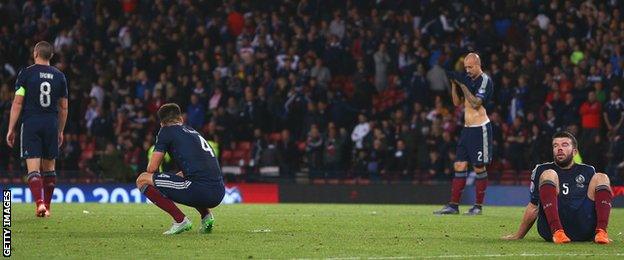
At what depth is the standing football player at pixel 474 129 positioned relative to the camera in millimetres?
18328

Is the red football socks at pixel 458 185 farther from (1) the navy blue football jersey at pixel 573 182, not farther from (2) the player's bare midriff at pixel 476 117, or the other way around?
(1) the navy blue football jersey at pixel 573 182

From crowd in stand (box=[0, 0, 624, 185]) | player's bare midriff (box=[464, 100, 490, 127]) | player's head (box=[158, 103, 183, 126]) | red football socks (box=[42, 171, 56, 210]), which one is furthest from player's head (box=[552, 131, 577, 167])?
crowd in stand (box=[0, 0, 624, 185])

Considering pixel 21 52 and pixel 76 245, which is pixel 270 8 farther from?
pixel 76 245

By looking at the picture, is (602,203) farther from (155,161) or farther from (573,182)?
(155,161)

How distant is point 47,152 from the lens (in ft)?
53.7

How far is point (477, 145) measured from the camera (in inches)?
729

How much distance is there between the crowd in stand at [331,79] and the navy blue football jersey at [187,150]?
14110mm

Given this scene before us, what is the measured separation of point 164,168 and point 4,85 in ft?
19.6

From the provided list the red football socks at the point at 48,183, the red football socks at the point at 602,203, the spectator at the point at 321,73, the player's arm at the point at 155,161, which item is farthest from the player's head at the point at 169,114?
the spectator at the point at 321,73

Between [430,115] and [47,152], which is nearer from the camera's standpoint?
[47,152]

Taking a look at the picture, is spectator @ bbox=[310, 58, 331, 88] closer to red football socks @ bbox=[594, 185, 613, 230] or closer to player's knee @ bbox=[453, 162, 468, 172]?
player's knee @ bbox=[453, 162, 468, 172]

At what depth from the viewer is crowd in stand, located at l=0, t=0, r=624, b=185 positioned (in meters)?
27.6

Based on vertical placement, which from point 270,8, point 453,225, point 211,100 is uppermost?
point 270,8

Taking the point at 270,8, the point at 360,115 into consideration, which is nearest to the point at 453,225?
the point at 360,115
